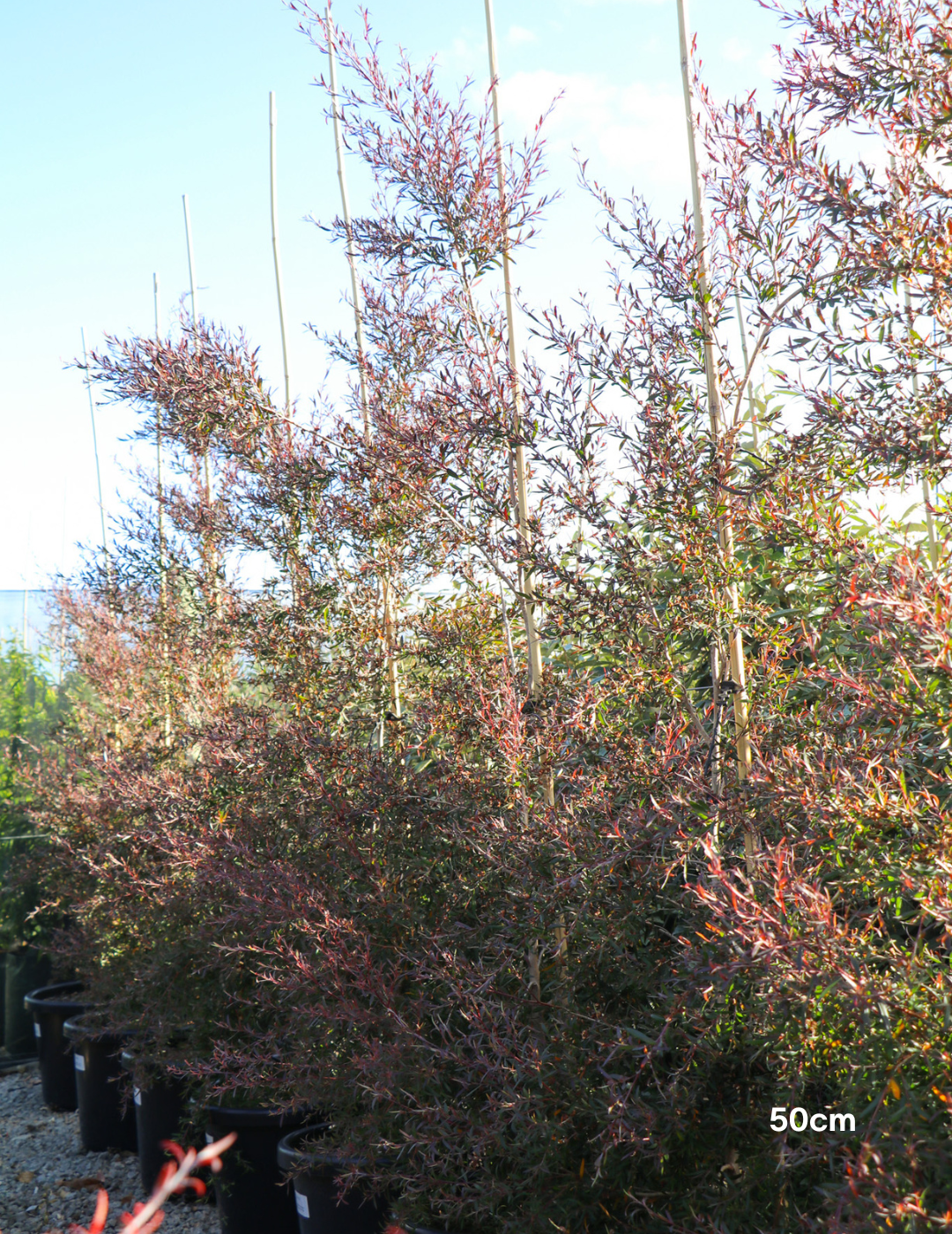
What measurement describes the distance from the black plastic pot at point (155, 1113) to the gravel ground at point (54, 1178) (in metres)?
0.13

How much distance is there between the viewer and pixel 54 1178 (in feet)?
12.4

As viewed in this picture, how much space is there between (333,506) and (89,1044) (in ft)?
8.37

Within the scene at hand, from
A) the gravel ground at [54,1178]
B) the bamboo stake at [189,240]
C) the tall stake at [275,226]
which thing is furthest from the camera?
the bamboo stake at [189,240]

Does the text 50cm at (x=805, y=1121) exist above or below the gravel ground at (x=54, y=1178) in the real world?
above

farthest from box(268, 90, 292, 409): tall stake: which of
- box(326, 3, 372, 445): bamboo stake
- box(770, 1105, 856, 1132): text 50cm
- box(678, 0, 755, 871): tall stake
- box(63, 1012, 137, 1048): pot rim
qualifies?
box(770, 1105, 856, 1132): text 50cm

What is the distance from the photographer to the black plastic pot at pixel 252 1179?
2840mm

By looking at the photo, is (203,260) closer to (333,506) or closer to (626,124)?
(333,506)

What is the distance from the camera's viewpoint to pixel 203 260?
5078mm

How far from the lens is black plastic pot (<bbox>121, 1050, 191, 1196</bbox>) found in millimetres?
3357

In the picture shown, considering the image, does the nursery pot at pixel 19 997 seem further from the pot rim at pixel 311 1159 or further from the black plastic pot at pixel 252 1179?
the pot rim at pixel 311 1159

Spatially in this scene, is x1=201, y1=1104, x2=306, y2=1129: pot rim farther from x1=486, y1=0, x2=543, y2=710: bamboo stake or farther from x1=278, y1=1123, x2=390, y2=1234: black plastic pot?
x1=486, y1=0, x2=543, y2=710: bamboo stake

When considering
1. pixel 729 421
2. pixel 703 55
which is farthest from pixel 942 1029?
pixel 703 55

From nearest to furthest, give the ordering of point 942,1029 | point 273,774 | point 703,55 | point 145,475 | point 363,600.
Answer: point 942,1029 < point 703,55 < point 273,774 < point 363,600 < point 145,475

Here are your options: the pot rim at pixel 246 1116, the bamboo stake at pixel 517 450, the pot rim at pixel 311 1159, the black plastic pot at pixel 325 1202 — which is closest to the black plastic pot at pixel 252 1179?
the pot rim at pixel 246 1116
